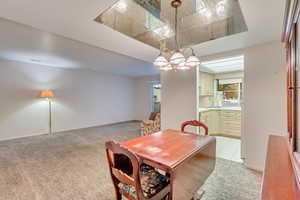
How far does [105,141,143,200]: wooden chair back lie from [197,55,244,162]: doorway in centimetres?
287

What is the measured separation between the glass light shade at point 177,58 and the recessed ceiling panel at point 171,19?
0.78m

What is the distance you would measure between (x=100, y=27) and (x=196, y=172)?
7.30ft

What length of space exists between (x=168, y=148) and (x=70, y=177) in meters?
1.82

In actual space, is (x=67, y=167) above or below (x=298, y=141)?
below

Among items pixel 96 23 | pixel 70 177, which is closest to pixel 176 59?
pixel 96 23

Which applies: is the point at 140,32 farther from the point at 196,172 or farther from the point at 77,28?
the point at 196,172

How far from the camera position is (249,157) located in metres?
2.66

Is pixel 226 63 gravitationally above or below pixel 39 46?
below

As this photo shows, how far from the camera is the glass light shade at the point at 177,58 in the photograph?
5.46ft

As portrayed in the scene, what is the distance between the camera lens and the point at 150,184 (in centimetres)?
129

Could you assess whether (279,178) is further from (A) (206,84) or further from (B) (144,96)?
(B) (144,96)

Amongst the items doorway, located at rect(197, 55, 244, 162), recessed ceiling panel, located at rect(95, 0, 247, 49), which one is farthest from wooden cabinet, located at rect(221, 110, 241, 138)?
recessed ceiling panel, located at rect(95, 0, 247, 49)

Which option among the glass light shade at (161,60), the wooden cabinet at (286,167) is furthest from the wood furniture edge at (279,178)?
the glass light shade at (161,60)

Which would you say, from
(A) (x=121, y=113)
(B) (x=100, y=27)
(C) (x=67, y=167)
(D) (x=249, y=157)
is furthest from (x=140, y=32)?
(A) (x=121, y=113)
